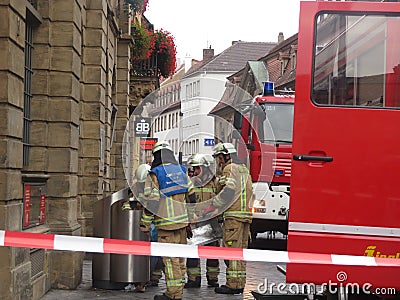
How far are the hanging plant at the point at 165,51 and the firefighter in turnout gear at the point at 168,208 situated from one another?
679 inches

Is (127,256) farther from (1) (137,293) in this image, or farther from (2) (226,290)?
(2) (226,290)

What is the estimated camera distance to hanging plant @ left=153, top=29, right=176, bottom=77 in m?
26.8

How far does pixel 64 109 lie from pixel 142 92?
677 inches

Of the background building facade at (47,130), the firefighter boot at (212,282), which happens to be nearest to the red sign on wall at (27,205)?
the background building facade at (47,130)

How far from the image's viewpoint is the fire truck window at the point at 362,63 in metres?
6.84

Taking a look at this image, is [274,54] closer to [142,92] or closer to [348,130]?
[142,92]

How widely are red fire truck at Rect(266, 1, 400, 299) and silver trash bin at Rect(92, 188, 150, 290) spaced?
13.8ft

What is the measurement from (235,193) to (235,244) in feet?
2.33

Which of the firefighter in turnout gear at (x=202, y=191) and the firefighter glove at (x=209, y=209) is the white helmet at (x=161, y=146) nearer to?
the firefighter in turnout gear at (x=202, y=191)

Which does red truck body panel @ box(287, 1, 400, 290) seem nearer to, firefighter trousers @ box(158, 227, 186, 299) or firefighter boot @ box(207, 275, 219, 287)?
firefighter trousers @ box(158, 227, 186, 299)

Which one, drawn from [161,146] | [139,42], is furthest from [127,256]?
[139,42]

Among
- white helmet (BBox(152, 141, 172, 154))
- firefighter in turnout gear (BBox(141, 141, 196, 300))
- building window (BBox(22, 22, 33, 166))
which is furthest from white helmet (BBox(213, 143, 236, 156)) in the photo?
building window (BBox(22, 22, 33, 166))

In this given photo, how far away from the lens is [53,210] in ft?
36.0
